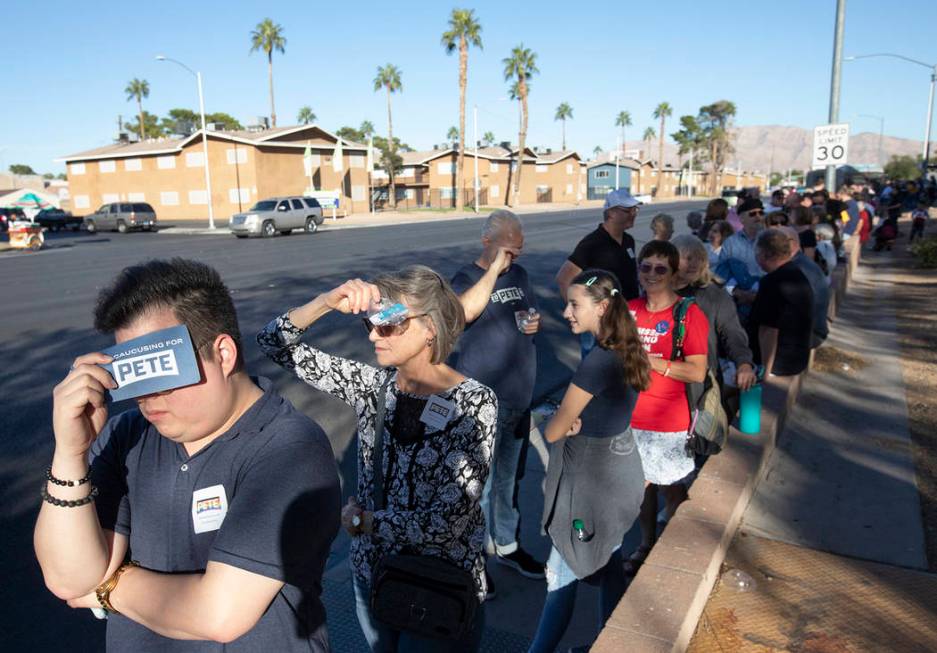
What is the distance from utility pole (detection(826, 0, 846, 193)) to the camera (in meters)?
12.0

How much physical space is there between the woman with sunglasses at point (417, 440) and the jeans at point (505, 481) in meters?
1.44

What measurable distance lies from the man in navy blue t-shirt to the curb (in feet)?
4.72

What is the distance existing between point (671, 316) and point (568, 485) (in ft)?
4.12

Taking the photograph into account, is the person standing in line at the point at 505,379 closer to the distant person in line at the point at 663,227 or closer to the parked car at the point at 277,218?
the distant person in line at the point at 663,227

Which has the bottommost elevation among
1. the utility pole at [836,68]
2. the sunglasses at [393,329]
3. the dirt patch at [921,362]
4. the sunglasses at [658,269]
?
the dirt patch at [921,362]

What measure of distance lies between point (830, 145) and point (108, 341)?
1239cm

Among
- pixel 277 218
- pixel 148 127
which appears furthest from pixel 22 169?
pixel 277 218

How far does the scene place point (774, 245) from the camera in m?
4.99

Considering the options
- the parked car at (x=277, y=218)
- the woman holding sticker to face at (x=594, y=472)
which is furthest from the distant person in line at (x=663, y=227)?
the parked car at (x=277, y=218)

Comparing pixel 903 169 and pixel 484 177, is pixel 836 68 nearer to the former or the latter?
pixel 484 177

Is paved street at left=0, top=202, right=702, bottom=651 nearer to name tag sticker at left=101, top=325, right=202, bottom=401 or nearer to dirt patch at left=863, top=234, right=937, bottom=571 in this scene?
name tag sticker at left=101, top=325, right=202, bottom=401

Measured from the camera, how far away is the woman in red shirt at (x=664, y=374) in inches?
141

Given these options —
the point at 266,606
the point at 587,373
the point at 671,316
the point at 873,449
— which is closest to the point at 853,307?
the point at 873,449

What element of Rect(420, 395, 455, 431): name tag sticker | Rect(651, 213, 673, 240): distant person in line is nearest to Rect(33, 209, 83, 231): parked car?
Rect(651, 213, 673, 240): distant person in line
